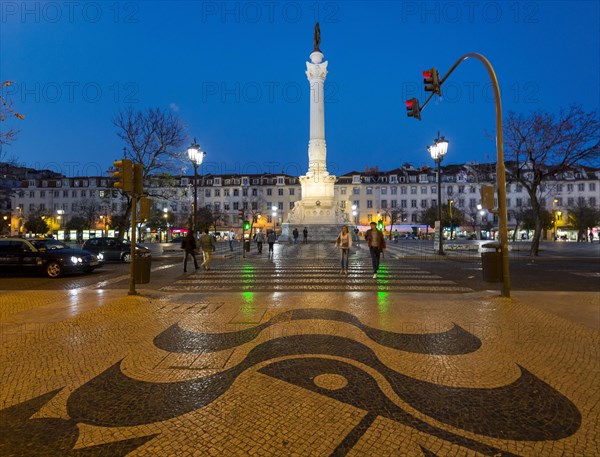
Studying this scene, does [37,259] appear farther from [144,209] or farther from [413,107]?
[413,107]

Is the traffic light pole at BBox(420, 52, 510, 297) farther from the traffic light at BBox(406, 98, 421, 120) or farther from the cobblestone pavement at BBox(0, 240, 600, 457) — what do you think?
the traffic light at BBox(406, 98, 421, 120)

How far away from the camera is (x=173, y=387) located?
13.1ft

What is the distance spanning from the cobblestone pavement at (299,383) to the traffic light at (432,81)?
6.68 m

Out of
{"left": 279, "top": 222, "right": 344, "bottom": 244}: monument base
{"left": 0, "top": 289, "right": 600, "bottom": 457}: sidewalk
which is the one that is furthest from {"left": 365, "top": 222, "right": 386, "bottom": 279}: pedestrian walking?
{"left": 279, "top": 222, "right": 344, "bottom": 244}: monument base

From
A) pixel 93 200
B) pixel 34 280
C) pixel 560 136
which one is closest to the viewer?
pixel 34 280

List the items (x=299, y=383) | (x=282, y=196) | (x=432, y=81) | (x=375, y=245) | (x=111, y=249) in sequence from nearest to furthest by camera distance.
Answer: (x=299, y=383), (x=432, y=81), (x=375, y=245), (x=111, y=249), (x=282, y=196)

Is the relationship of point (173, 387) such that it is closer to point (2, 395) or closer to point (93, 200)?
point (2, 395)

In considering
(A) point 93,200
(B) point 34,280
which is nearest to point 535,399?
(B) point 34,280

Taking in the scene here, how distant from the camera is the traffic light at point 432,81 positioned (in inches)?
441

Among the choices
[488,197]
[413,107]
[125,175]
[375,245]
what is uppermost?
[413,107]

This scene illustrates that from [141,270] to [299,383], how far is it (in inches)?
288

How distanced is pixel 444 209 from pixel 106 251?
212ft

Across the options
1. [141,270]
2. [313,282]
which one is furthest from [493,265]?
[141,270]

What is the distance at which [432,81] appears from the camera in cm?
1126
